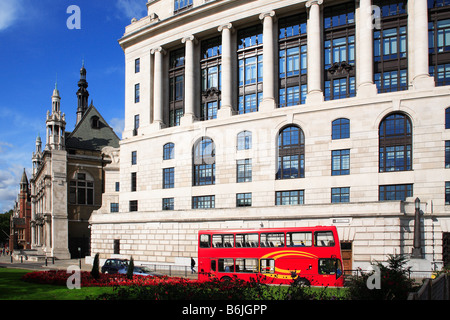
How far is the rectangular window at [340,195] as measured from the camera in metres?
41.2

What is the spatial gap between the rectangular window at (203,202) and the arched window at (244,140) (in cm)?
701

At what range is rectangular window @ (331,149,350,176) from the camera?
1639 inches

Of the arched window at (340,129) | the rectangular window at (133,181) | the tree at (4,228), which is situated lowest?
the tree at (4,228)

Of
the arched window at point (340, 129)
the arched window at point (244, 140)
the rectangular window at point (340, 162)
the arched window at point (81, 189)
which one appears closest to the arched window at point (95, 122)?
the arched window at point (81, 189)

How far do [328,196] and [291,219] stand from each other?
467 centimetres

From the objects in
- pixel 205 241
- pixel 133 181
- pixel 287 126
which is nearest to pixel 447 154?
pixel 287 126

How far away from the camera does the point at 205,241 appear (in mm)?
32469

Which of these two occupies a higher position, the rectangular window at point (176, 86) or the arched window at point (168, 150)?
the rectangular window at point (176, 86)

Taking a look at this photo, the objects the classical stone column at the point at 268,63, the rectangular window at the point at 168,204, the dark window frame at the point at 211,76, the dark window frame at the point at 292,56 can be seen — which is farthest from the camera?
the dark window frame at the point at 211,76

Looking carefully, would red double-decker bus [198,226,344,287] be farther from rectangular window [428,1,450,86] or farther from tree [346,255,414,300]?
rectangular window [428,1,450,86]

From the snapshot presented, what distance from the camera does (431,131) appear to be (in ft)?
126

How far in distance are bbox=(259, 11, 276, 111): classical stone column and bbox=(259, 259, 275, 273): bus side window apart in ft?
69.9

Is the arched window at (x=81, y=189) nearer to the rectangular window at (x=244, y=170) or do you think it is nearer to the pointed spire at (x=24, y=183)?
the rectangular window at (x=244, y=170)
